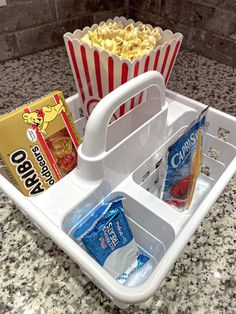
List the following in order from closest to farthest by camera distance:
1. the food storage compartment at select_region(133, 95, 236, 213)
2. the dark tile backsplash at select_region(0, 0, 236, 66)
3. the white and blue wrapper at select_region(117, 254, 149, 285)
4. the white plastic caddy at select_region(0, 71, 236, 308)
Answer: the white plastic caddy at select_region(0, 71, 236, 308)
the white and blue wrapper at select_region(117, 254, 149, 285)
the food storage compartment at select_region(133, 95, 236, 213)
the dark tile backsplash at select_region(0, 0, 236, 66)

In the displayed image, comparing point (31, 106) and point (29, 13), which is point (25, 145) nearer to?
point (31, 106)

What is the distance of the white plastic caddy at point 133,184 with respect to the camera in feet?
1.17

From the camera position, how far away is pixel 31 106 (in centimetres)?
48

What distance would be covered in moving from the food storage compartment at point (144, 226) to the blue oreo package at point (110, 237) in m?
0.01

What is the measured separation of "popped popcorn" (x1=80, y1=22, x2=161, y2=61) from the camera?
504 millimetres

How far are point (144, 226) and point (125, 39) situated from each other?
359 millimetres

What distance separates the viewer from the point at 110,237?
17.5 inches

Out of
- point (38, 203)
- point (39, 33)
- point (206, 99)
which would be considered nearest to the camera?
point (38, 203)

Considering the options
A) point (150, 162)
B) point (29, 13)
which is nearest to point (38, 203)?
point (150, 162)

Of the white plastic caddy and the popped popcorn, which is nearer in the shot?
the white plastic caddy

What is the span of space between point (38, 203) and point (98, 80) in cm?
27

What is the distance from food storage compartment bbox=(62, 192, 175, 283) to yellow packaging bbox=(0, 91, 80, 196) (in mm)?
94

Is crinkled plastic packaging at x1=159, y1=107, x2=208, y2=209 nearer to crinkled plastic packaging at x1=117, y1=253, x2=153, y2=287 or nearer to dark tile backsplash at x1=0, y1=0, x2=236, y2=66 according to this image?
crinkled plastic packaging at x1=117, y1=253, x2=153, y2=287

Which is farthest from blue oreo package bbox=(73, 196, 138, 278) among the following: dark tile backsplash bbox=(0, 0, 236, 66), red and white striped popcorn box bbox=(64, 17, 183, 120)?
dark tile backsplash bbox=(0, 0, 236, 66)
